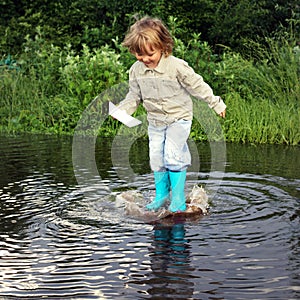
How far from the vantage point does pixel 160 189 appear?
16.3 feet

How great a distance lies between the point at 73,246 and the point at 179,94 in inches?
57.5

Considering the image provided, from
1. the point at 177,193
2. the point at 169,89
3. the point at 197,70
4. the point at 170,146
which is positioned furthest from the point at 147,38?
the point at 197,70

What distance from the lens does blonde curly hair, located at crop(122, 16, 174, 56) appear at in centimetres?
438

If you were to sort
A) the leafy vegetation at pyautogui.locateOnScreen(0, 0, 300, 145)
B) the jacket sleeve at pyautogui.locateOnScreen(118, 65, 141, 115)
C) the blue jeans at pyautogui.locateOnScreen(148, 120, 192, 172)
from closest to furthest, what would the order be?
1. the blue jeans at pyautogui.locateOnScreen(148, 120, 192, 172)
2. the jacket sleeve at pyautogui.locateOnScreen(118, 65, 141, 115)
3. the leafy vegetation at pyautogui.locateOnScreen(0, 0, 300, 145)

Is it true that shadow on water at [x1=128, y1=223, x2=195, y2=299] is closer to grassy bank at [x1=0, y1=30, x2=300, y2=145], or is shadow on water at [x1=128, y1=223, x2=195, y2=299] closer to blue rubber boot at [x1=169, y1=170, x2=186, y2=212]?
blue rubber boot at [x1=169, y1=170, x2=186, y2=212]

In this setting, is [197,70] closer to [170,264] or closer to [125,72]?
[125,72]

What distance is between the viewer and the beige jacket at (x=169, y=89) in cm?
462

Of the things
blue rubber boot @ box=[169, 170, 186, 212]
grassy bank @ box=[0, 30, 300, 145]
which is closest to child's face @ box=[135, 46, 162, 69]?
blue rubber boot @ box=[169, 170, 186, 212]

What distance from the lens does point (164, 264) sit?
11.7 ft

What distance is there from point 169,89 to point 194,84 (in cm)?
19

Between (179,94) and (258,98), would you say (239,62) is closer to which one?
(258,98)

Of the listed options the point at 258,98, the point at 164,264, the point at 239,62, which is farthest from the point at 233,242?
the point at 239,62

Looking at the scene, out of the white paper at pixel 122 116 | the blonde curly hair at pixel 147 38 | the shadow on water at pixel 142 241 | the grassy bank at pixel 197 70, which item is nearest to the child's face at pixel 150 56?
the blonde curly hair at pixel 147 38

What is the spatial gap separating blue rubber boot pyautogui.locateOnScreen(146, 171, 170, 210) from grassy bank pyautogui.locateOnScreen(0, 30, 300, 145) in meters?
3.55
